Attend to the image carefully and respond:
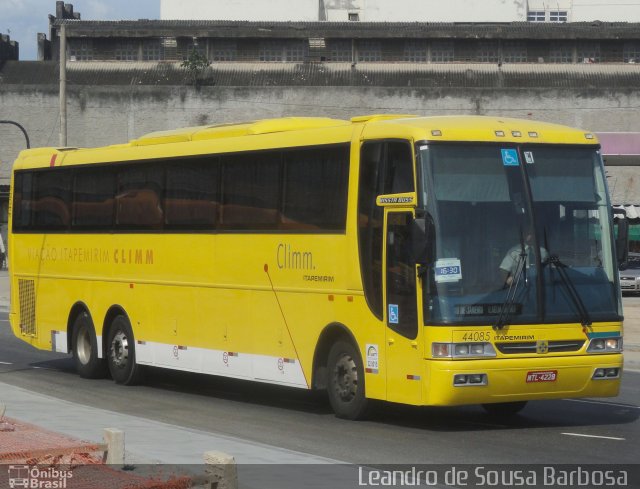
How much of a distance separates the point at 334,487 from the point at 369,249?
5270mm

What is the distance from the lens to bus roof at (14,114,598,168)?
1414cm

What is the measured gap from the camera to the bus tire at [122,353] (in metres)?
19.7

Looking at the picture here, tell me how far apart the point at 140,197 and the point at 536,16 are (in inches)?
2447

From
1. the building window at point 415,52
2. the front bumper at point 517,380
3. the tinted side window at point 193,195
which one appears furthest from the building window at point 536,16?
the front bumper at point 517,380

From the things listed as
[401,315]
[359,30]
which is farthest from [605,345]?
[359,30]

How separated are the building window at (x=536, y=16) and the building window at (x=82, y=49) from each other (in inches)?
1056

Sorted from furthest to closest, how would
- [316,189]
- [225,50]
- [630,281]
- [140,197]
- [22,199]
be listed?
1. [225,50]
2. [630,281]
3. [22,199]
4. [140,197]
5. [316,189]

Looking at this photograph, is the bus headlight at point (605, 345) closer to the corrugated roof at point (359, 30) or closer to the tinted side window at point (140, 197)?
the tinted side window at point (140, 197)

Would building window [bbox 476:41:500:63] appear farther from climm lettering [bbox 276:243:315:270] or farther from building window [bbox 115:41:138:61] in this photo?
climm lettering [bbox 276:243:315:270]

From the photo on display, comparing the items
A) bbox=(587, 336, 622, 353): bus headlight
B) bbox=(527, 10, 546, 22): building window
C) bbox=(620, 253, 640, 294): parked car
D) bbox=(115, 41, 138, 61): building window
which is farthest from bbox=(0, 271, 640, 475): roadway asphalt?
bbox=(527, 10, 546, 22): building window

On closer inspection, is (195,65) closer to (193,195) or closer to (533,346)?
(193,195)

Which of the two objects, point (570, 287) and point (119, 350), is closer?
point (570, 287)

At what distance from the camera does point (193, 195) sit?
1811 cm

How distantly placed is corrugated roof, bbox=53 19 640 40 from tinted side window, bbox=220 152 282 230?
50614 millimetres
